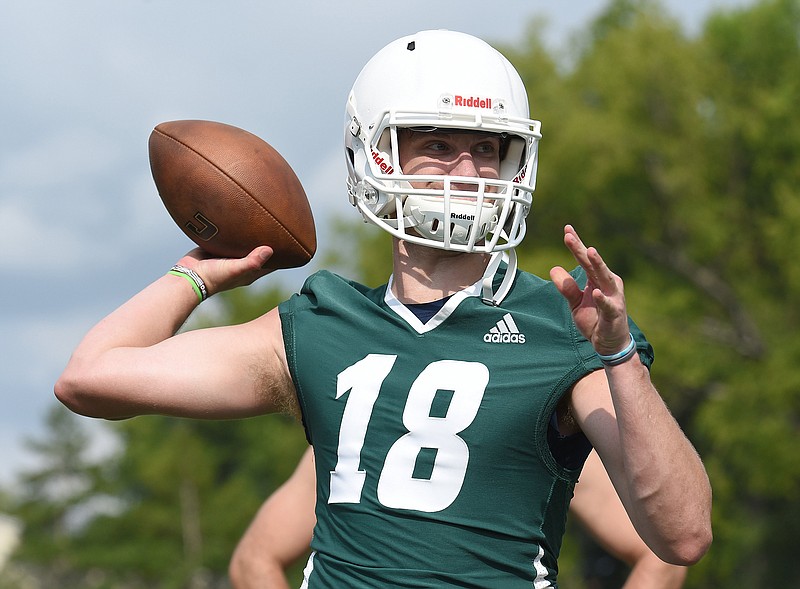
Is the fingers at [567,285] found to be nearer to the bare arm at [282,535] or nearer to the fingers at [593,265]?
the fingers at [593,265]

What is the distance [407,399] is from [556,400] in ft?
1.22

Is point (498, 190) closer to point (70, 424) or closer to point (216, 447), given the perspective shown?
point (216, 447)

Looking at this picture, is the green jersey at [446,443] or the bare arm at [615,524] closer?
the green jersey at [446,443]

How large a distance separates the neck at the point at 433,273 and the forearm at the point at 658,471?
0.70 metres

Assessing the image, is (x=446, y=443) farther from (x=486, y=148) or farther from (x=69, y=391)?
(x=69, y=391)

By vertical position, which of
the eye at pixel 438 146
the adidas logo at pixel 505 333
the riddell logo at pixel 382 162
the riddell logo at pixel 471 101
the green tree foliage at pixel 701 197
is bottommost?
the green tree foliage at pixel 701 197

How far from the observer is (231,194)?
3.50 m

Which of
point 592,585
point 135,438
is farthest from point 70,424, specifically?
point 592,585

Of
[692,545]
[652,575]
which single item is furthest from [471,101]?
[652,575]

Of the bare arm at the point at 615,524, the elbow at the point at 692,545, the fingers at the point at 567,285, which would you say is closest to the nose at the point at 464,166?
the fingers at the point at 567,285

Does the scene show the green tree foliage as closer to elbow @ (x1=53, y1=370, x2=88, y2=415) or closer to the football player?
the football player

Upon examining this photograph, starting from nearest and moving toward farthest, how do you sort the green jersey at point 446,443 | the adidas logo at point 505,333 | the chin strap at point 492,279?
the green jersey at point 446,443 < the adidas logo at point 505,333 < the chin strap at point 492,279

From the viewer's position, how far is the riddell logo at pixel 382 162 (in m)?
3.27

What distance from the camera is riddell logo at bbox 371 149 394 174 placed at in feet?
10.7
